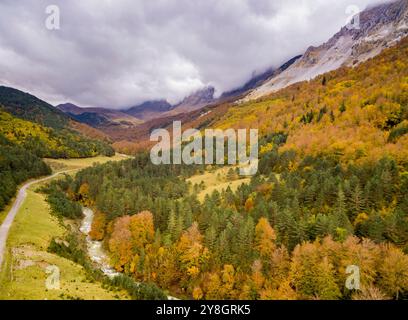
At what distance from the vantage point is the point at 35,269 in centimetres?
4728

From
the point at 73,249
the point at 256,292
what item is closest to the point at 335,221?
the point at 256,292

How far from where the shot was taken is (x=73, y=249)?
69.5 m

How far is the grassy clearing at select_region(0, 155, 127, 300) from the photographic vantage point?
38.3m

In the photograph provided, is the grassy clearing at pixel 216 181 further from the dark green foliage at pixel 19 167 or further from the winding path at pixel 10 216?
the dark green foliage at pixel 19 167

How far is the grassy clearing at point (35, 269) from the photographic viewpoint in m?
38.3

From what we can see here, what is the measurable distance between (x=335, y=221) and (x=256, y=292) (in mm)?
25528

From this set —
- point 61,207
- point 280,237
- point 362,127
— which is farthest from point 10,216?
point 362,127

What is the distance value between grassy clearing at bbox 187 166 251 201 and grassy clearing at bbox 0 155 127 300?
212ft

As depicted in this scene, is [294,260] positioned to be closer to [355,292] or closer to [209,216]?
[355,292]

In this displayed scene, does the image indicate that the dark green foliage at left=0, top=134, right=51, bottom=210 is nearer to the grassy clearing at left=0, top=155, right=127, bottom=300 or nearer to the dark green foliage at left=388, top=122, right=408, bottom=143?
the grassy clearing at left=0, top=155, right=127, bottom=300

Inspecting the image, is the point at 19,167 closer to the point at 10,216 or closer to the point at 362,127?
the point at 10,216

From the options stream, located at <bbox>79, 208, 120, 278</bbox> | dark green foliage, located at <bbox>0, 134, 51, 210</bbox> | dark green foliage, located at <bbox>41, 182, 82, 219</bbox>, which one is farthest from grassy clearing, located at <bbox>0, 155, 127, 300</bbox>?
dark green foliage, located at <bbox>0, 134, 51, 210</bbox>

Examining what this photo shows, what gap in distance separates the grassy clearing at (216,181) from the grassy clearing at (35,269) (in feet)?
212

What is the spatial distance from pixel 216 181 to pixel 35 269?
103 meters
